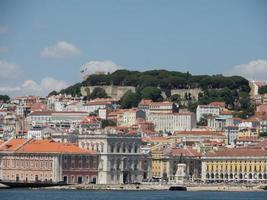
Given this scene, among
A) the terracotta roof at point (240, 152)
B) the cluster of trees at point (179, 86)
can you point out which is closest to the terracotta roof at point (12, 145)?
the terracotta roof at point (240, 152)

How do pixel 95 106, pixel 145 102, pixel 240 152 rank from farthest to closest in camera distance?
pixel 95 106
pixel 145 102
pixel 240 152

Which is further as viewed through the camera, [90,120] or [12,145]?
[90,120]

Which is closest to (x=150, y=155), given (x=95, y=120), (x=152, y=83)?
(x=95, y=120)

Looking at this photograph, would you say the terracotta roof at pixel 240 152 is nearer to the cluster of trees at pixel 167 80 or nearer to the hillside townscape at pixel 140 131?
the hillside townscape at pixel 140 131

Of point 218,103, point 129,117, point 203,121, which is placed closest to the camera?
point 129,117

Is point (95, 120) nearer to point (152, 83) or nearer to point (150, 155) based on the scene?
point (152, 83)

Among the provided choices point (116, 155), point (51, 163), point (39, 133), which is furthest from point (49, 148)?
point (39, 133)

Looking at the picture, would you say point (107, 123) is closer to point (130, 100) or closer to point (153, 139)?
point (130, 100)
